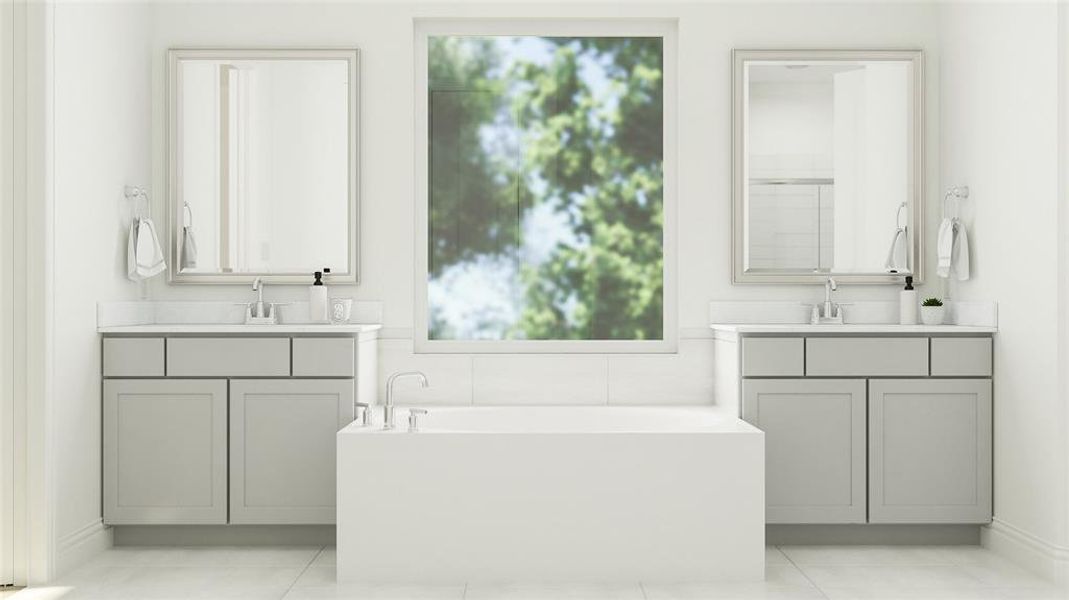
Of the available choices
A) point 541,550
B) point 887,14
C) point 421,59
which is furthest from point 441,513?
point 887,14

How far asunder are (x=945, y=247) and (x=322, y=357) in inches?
92.4

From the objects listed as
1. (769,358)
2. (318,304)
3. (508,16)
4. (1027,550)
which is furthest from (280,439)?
(1027,550)

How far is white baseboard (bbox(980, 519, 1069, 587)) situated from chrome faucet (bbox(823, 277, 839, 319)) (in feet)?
3.11

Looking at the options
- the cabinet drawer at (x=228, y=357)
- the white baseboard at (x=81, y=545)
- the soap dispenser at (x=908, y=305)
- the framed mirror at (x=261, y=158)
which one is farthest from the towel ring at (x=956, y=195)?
the white baseboard at (x=81, y=545)

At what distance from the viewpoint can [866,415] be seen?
3414 mm

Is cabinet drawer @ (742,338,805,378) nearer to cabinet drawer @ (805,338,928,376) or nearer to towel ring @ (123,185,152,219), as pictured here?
cabinet drawer @ (805,338,928,376)

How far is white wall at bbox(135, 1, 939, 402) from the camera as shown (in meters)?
3.85

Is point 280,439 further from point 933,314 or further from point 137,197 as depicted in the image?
point 933,314

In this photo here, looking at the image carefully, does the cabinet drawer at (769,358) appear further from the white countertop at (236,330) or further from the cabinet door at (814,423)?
the white countertop at (236,330)

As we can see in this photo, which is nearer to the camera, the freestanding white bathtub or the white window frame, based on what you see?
the freestanding white bathtub

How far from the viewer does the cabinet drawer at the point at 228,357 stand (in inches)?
134

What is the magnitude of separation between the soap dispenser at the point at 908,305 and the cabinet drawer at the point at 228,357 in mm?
2338

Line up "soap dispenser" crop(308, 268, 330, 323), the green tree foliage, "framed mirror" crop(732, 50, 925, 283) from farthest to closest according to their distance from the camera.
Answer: the green tree foliage, "framed mirror" crop(732, 50, 925, 283), "soap dispenser" crop(308, 268, 330, 323)

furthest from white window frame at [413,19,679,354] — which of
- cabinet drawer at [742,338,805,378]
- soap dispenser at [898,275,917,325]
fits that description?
soap dispenser at [898,275,917,325]
